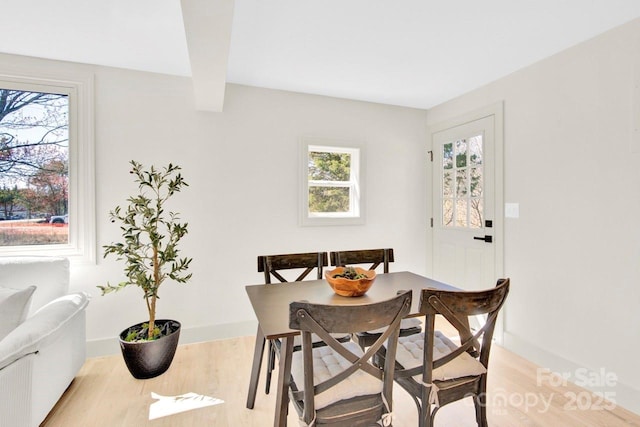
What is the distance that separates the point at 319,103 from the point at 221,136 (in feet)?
3.49

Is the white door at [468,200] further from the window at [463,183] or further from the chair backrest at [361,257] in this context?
the chair backrest at [361,257]

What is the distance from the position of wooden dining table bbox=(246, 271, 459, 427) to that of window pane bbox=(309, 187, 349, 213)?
1315 millimetres

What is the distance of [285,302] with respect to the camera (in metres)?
1.65

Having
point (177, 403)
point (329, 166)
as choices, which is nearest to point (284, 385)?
point (177, 403)

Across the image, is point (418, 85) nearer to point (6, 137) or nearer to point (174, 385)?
point (174, 385)

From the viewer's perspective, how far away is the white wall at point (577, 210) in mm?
1982

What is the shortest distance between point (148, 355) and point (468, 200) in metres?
Answer: 3.09

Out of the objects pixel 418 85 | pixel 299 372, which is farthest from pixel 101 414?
pixel 418 85

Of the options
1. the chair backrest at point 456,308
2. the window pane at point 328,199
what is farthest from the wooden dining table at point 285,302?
the window pane at point 328,199

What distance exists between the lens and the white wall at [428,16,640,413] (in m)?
1.98

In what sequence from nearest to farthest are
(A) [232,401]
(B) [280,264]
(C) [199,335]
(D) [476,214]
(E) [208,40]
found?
(E) [208,40] < (A) [232,401] < (B) [280,264] < (C) [199,335] < (D) [476,214]

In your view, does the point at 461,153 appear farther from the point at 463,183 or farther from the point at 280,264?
the point at 280,264

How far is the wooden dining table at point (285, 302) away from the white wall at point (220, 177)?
1.13 metres

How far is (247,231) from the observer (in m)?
3.02
